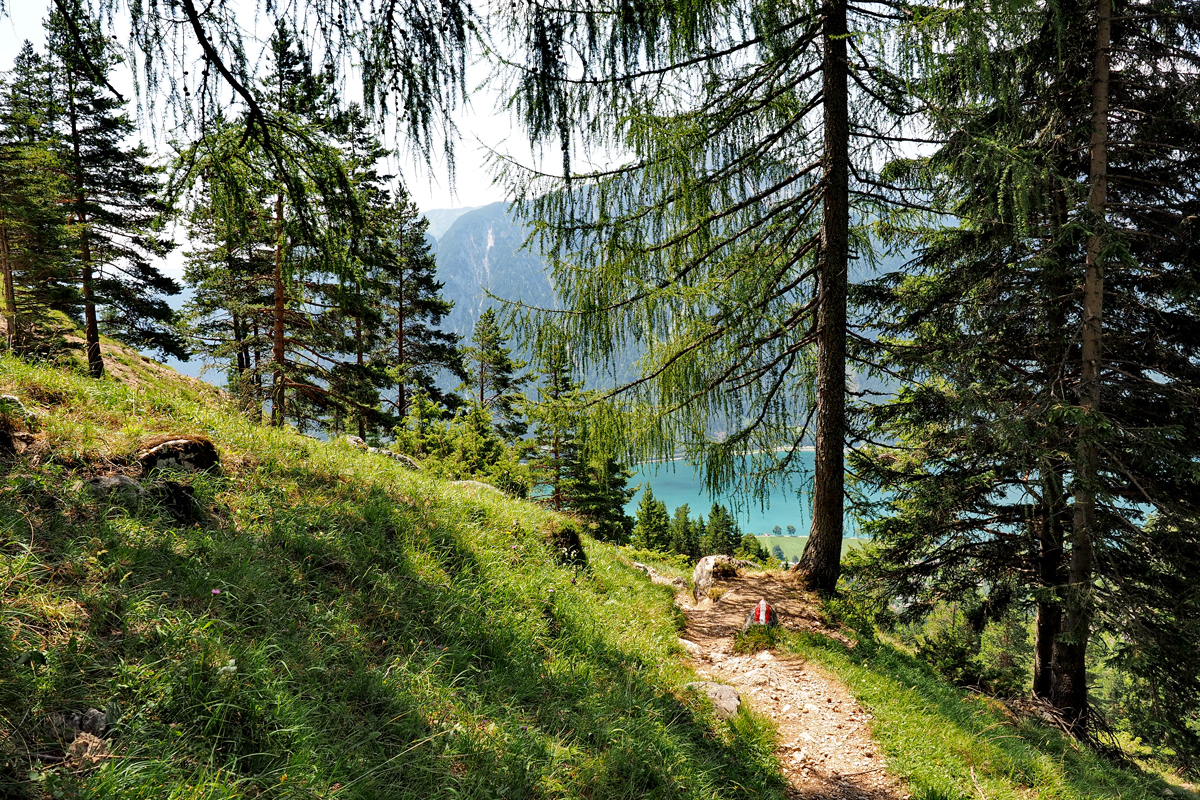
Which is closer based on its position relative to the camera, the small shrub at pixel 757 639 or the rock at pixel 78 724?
the rock at pixel 78 724

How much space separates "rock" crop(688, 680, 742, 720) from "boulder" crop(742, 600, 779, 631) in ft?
5.69

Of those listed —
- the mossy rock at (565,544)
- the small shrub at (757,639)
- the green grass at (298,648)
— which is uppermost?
the green grass at (298,648)

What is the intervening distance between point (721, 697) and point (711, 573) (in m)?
3.95

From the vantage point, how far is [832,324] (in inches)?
268

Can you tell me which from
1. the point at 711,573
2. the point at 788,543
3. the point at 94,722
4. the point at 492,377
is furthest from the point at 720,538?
the point at 788,543

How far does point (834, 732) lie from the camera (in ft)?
14.0

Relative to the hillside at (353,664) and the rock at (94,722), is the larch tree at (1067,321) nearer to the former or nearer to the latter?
the hillside at (353,664)

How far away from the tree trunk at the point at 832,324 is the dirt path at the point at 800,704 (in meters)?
1.02

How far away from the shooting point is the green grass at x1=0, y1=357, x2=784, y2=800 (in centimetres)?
179

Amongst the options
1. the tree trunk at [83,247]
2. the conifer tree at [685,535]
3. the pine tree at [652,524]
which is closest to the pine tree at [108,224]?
the tree trunk at [83,247]

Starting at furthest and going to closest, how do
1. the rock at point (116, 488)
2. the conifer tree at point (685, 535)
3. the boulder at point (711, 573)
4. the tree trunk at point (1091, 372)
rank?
1. the conifer tree at point (685, 535)
2. the boulder at point (711, 573)
3. the tree trunk at point (1091, 372)
4. the rock at point (116, 488)

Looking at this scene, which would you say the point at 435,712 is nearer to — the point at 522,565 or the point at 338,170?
the point at 522,565

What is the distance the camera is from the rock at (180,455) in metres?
3.36

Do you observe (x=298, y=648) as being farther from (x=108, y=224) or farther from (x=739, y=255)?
(x=108, y=224)
